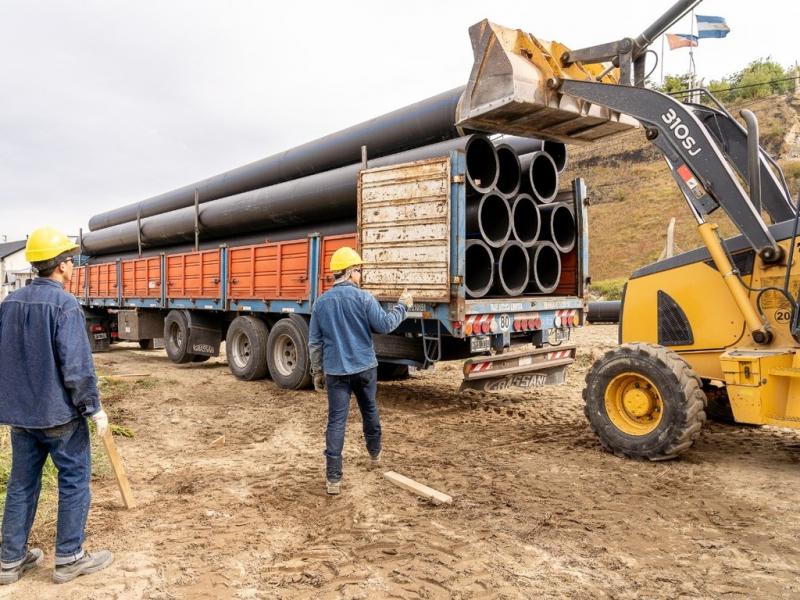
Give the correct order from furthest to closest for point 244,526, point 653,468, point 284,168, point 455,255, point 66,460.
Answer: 1. point 284,168
2. point 455,255
3. point 653,468
4. point 244,526
5. point 66,460

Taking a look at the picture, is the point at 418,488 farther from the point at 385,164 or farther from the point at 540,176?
the point at 385,164

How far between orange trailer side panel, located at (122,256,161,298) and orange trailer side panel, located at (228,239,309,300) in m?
3.08

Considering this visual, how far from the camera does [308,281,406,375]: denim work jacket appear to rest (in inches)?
173

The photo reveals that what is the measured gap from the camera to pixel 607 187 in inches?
1242

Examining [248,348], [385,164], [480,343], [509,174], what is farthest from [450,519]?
[248,348]

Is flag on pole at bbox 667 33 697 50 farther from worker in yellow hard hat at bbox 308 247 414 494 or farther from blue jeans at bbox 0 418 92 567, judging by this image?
blue jeans at bbox 0 418 92 567

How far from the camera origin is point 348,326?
4.43 meters

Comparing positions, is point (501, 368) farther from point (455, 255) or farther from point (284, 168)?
point (284, 168)

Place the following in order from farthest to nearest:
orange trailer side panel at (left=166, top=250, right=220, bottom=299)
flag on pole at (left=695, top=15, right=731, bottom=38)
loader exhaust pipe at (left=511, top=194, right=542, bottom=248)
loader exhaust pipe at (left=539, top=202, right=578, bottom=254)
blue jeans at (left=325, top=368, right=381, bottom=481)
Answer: flag on pole at (left=695, top=15, right=731, bottom=38) → orange trailer side panel at (left=166, top=250, right=220, bottom=299) → loader exhaust pipe at (left=539, top=202, right=578, bottom=254) → loader exhaust pipe at (left=511, top=194, right=542, bottom=248) → blue jeans at (left=325, top=368, right=381, bottom=481)

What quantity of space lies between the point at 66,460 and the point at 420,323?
397 cm

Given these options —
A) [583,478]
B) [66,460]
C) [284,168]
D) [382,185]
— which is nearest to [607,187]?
[284,168]

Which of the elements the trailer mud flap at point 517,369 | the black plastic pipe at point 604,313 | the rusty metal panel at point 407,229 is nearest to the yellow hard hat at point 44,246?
the rusty metal panel at point 407,229

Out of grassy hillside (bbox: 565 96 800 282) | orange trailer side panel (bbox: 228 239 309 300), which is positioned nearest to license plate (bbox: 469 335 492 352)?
orange trailer side panel (bbox: 228 239 309 300)

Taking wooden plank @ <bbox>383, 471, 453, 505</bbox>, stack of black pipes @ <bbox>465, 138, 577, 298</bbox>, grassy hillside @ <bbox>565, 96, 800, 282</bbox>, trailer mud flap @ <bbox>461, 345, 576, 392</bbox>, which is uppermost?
grassy hillside @ <bbox>565, 96, 800, 282</bbox>
